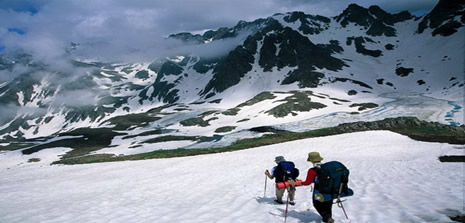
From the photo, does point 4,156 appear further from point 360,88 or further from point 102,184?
point 360,88

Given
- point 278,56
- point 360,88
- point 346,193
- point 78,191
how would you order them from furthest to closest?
point 278,56, point 360,88, point 78,191, point 346,193

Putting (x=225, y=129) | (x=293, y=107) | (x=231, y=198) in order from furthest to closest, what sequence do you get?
(x=293, y=107), (x=225, y=129), (x=231, y=198)

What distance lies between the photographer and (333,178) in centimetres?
734

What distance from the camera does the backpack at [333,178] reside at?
736cm

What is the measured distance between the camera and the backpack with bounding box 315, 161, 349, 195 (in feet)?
24.2

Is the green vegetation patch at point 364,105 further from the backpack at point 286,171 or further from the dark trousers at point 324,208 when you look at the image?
the dark trousers at point 324,208

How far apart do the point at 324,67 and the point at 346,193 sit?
178343 millimetres

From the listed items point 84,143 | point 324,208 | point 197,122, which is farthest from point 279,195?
point 197,122

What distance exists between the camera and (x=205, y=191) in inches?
547

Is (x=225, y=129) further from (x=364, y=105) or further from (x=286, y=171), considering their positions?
(x=286, y=171)

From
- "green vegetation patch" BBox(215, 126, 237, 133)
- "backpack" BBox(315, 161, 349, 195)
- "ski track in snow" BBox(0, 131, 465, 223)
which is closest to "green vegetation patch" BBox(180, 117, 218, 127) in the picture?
"green vegetation patch" BBox(215, 126, 237, 133)

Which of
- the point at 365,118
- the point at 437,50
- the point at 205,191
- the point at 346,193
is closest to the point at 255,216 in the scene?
the point at 346,193

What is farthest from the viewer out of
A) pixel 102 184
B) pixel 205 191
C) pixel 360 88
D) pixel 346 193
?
pixel 360 88

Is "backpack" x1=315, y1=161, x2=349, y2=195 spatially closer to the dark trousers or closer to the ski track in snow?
the dark trousers
